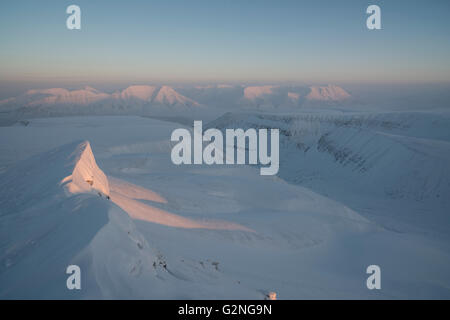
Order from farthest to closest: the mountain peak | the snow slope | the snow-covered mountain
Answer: the snow-covered mountain < the mountain peak < the snow slope

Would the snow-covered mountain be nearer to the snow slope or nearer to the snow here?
the snow

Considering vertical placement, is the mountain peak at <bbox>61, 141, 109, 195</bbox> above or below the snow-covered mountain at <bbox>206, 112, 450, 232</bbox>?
above

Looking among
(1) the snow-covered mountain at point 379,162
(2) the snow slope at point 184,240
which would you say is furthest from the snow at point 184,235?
(1) the snow-covered mountain at point 379,162

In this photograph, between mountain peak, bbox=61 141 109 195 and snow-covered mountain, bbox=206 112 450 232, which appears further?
snow-covered mountain, bbox=206 112 450 232

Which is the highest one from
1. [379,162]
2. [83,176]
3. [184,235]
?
[83,176]

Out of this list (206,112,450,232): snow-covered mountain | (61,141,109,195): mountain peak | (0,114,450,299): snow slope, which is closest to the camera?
(0,114,450,299): snow slope

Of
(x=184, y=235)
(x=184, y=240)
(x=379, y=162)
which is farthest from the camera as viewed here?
(x=379, y=162)

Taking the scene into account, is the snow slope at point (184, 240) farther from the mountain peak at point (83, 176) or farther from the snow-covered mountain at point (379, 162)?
the snow-covered mountain at point (379, 162)

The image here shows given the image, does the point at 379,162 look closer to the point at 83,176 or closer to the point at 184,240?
the point at 184,240

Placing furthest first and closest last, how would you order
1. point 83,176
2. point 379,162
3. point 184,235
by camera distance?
point 379,162 < point 184,235 < point 83,176

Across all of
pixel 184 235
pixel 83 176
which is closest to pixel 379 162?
pixel 184 235

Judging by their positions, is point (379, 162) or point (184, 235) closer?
point (184, 235)

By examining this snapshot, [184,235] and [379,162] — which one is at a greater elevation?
[184,235]

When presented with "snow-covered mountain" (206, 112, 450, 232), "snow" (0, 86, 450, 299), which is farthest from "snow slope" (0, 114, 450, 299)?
"snow-covered mountain" (206, 112, 450, 232)
